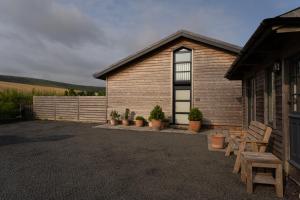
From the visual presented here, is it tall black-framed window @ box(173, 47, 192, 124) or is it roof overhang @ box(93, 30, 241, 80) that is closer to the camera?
roof overhang @ box(93, 30, 241, 80)

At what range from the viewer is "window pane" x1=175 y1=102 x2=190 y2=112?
11.3 metres

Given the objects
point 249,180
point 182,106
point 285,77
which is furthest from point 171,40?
point 249,180

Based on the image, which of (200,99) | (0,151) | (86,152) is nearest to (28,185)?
(86,152)

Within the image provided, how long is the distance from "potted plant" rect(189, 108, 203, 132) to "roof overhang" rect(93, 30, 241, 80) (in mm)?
3307

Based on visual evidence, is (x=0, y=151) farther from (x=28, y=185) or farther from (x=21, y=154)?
(x=28, y=185)

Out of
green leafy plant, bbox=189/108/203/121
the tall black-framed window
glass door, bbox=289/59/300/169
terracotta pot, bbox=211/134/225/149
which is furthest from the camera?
the tall black-framed window

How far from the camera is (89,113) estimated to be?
13.9m

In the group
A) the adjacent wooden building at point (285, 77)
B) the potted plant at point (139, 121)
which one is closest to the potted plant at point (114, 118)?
the potted plant at point (139, 121)

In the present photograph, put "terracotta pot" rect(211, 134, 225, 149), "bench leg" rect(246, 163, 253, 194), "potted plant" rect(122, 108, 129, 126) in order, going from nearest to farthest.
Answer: "bench leg" rect(246, 163, 253, 194) < "terracotta pot" rect(211, 134, 225, 149) < "potted plant" rect(122, 108, 129, 126)

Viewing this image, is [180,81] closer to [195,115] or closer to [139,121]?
[195,115]

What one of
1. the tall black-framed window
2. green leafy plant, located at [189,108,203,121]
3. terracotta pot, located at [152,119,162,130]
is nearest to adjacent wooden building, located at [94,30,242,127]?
the tall black-framed window

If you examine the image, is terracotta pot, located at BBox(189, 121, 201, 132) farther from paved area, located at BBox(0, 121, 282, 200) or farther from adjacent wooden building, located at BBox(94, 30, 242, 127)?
paved area, located at BBox(0, 121, 282, 200)

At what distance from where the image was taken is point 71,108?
1452 cm

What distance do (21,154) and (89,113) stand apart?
8.22 metres
